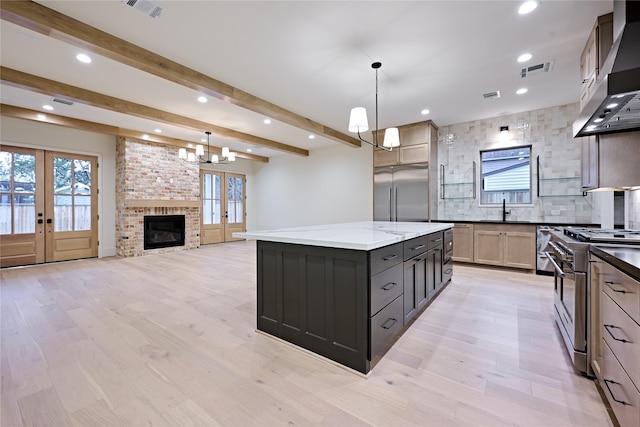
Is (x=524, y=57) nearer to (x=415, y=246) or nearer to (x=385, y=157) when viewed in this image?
(x=415, y=246)

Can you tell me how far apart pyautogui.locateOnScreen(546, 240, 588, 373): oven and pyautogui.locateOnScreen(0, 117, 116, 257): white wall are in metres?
8.33

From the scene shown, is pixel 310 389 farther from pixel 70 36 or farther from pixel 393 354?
pixel 70 36

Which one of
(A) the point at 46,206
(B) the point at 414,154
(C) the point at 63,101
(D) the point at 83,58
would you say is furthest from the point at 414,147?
(A) the point at 46,206

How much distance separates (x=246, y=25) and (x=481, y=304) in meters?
3.95

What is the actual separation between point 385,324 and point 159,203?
681cm

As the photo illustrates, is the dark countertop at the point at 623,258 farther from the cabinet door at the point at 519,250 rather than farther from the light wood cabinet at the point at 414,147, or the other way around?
the light wood cabinet at the point at 414,147

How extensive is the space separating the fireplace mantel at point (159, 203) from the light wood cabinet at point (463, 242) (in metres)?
6.75

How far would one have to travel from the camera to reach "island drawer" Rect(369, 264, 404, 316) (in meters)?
1.84

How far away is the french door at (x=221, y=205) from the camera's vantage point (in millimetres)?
8602

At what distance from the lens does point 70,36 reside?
8.23ft

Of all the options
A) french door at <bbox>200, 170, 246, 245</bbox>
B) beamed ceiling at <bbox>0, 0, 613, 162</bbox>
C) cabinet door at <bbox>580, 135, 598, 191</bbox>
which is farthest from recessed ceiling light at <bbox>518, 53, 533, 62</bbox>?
french door at <bbox>200, 170, 246, 245</bbox>

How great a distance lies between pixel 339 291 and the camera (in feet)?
6.26

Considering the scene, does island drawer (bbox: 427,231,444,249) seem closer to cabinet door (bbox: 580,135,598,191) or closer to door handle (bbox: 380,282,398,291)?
door handle (bbox: 380,282,398,291)

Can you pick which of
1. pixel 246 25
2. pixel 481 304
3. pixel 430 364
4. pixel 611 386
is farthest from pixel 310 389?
pixel 246 25
